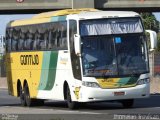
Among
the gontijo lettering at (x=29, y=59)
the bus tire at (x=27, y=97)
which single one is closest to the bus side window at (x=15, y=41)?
the gontijo lettering at (x=29, y=59)

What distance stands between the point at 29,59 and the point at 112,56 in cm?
562

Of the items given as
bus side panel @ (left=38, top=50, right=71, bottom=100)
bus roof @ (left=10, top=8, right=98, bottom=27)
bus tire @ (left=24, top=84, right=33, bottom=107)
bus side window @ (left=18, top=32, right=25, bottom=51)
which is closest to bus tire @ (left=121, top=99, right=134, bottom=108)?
bus side panel @ (left=38, top=50, right=71, bottom=100)

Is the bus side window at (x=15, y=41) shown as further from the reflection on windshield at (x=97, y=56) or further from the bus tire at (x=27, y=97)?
the reflection on windshield at (x=97, y=56)

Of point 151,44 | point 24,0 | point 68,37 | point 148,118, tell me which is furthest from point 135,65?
point 24,0

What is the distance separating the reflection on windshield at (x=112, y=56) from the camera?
24672mm

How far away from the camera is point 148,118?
66.1 ft

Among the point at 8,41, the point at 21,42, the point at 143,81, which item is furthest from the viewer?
the point at 8,41

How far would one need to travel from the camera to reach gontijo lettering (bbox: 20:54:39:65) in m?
28.8

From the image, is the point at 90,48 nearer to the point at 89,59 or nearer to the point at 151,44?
the point at 89,59

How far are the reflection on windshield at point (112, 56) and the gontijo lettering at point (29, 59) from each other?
14.3ft

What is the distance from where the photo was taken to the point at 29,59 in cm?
2948

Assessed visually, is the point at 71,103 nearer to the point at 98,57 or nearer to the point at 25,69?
the point at 98,57

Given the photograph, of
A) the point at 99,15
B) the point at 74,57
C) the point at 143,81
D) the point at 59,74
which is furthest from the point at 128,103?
the point at 99,15

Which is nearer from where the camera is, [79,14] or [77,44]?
[77,44]
